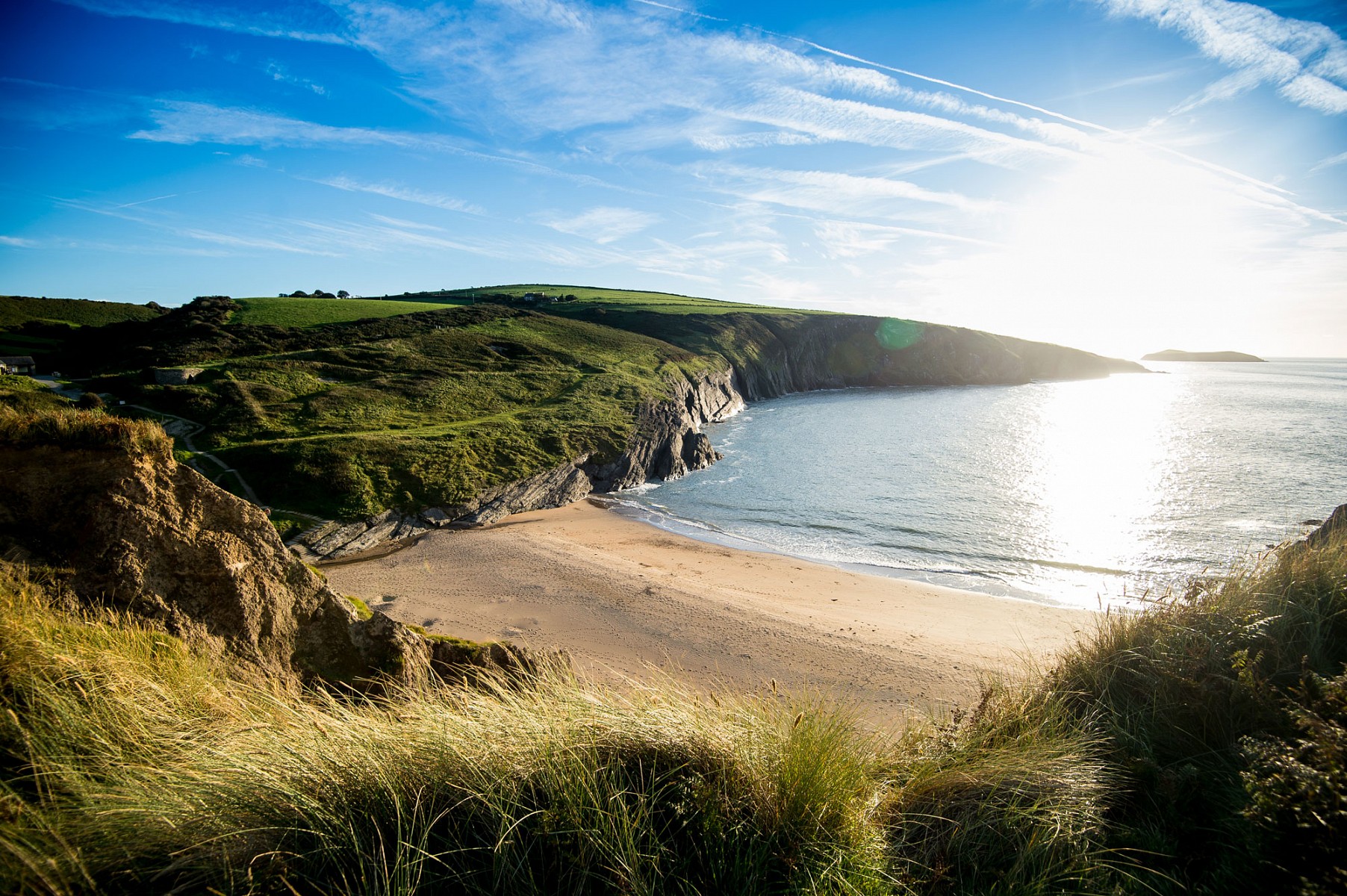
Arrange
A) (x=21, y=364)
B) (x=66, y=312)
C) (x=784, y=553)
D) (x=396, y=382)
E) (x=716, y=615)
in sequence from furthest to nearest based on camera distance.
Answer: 1. (x=66, y=312)
2. (x=396, y=382)
3. (x=21, y=364)
4. (x=784, y=553)
5. (x=716, y=615)

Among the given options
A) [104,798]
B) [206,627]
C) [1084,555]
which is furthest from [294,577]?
[1084,555]

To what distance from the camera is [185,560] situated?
6266mm

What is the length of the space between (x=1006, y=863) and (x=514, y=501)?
25696mm

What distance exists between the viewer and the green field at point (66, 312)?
5375cm

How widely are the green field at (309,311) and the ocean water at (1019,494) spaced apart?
42018 mm

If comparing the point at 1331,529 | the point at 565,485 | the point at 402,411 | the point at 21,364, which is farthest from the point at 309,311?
the point at 1331,529

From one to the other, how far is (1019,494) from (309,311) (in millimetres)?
69159

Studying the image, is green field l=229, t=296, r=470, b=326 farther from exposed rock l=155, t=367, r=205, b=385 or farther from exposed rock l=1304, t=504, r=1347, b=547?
exposed rock l=1304, t=504, r=1347, b=547

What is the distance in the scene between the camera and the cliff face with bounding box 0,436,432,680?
5660 millimetres

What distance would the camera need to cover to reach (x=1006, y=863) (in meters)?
4.14

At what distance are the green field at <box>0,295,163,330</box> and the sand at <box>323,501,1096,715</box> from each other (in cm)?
5971

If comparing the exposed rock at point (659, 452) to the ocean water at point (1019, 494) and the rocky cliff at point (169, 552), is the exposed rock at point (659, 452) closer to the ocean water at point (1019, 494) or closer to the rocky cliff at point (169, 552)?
the ocean water at point (1019, 494)

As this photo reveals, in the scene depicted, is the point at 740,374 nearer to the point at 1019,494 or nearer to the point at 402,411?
the point at 1019,494

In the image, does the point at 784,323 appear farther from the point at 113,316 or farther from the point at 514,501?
the point at 113,316
